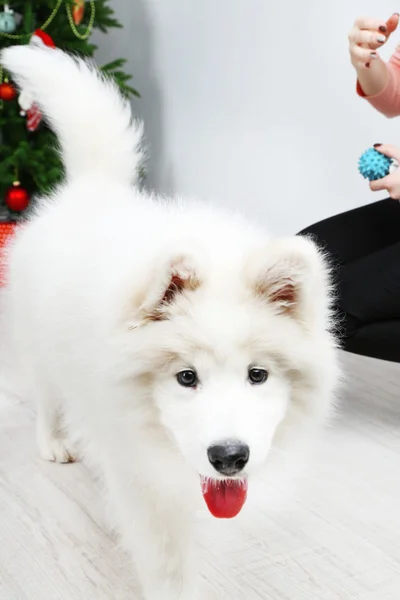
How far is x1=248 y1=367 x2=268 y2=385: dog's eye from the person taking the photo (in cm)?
128

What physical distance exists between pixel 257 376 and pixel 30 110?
3039 mm

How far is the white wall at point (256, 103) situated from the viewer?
3.47 metres

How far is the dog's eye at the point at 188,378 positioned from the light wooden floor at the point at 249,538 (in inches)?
22.7

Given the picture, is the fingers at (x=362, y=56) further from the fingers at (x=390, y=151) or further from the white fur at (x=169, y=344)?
the white fur at (x=169, y=344)

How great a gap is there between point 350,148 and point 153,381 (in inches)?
95.8

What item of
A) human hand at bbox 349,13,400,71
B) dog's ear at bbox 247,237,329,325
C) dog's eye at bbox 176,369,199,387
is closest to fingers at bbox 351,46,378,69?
human hand at bbox 349,13,400,71

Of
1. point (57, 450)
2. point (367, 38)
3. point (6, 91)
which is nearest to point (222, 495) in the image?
point (57, 450)

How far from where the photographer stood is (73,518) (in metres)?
1.90

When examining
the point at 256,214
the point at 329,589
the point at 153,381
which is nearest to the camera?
the point at 153,381

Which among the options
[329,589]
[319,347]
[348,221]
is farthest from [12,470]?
[348,221]

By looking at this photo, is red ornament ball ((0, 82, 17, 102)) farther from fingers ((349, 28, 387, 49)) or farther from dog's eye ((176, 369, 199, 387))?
dog's eye ((176, 369, 199, 387))

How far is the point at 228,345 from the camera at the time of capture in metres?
1.24

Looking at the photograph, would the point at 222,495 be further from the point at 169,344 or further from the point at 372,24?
the point at 372,24

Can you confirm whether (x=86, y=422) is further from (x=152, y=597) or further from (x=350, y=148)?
(x=350, y=148)
